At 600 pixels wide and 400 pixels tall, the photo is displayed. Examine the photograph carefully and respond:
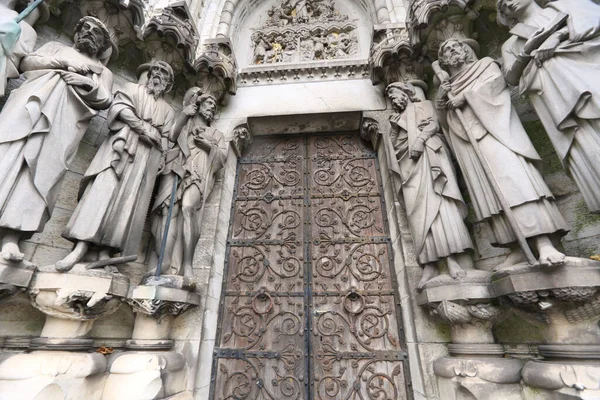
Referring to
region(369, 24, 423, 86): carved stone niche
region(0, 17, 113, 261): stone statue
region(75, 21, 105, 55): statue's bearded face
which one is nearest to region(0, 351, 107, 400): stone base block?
region(0, 17, 113, 261): stone statue

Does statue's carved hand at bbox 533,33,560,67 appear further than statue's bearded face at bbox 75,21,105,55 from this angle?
No

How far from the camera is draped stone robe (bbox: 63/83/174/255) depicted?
191 cm

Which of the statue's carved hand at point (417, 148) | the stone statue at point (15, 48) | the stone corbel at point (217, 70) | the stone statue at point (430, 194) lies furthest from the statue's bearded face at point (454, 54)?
the stone statue at point (15, 48)

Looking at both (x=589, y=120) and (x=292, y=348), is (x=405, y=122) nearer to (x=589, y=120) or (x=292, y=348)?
(x=589, y=120)

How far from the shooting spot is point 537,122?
2.29 meters

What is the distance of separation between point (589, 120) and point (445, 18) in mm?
1861

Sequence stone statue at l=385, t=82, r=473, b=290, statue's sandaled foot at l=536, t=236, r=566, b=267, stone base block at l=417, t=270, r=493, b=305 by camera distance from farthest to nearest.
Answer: stone statue at l=385, t=82, r=473, b=290, stone base block at l=417, t=270, r=493, b=305, statue's sandaled foot at l=536, t=236, r=566, b=267

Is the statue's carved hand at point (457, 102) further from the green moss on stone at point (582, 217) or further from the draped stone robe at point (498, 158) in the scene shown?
the green moss on stone at point (582, 217)

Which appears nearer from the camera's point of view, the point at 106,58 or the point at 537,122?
the point at 537,122

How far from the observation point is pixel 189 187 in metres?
2.51

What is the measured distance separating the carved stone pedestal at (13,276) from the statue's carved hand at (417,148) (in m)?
2.99

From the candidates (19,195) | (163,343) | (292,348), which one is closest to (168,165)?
(19,195)

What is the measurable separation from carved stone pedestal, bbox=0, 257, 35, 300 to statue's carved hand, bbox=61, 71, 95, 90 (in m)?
1.40

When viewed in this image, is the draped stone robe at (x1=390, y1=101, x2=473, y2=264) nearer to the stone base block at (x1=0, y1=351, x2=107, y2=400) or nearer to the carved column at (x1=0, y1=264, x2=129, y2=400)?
the carved column at (x1=0, y1=264, x2=129, y2=400)
